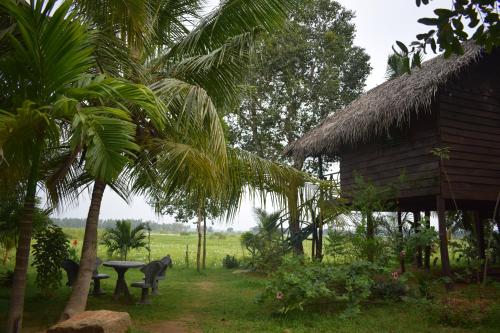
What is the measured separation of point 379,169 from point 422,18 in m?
8.14

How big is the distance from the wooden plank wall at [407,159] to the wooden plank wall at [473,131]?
296 millimetres

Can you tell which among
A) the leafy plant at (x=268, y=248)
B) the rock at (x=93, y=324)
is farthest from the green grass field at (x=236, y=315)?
the leafy plant at (x=268, y=248)

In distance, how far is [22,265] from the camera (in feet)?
13.6

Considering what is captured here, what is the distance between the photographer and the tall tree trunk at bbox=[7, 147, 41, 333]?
4020 millimetres

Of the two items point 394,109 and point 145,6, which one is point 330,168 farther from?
point 145,6

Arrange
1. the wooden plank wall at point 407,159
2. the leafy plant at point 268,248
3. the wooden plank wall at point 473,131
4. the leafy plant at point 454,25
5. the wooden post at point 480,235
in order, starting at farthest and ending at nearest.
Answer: the leafy plant at point 268,248 < the wooden post at point 480,235 < the wooden plank wall at point 407,159 < the wooden plank wall at point 473,131 < the leafy plant at point 454,25

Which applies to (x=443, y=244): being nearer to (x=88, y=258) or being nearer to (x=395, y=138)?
(x=395, y=138)

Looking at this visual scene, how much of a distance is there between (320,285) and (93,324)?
3.19 m

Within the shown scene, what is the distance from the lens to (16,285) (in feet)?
13.4

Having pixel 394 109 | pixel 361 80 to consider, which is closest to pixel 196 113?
pixel 394 109

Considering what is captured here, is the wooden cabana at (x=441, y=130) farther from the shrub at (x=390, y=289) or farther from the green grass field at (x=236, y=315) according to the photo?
the green grass field at (x=236, y=315)

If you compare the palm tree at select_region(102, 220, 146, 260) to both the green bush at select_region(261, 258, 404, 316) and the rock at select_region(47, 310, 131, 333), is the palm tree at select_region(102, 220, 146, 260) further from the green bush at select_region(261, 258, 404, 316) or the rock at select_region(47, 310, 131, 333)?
the rock at select_region(47, 310, 131, 333)

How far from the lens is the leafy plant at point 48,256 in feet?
23.6

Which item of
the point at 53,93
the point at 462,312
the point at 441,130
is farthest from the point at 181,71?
the point at 441,130
